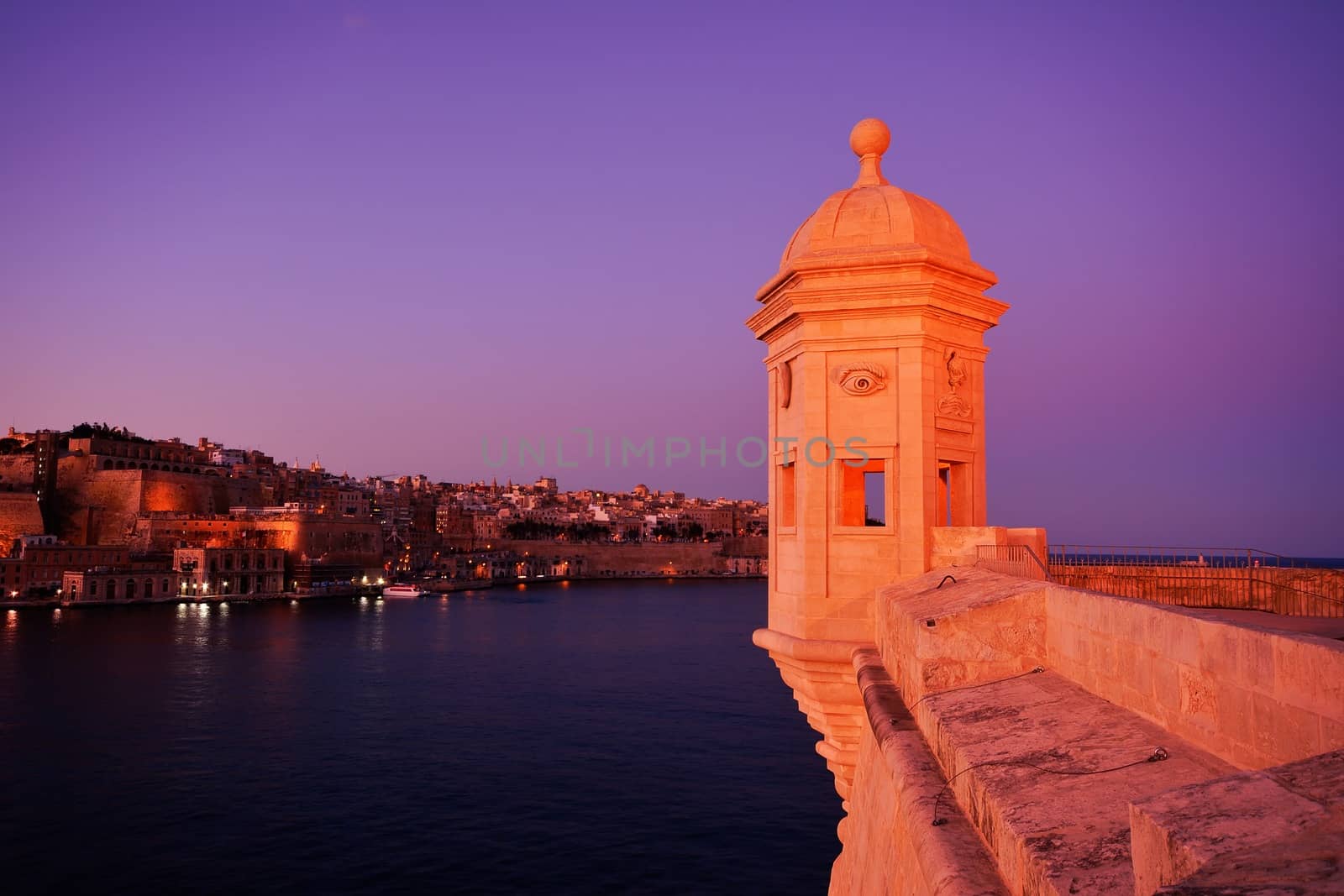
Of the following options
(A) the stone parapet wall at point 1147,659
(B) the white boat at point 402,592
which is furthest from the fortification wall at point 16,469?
(A) the stone parapet wall at point 1147,659

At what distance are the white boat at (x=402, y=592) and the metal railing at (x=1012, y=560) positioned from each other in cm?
10814

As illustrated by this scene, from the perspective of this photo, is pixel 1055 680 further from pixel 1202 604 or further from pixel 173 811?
pixel 173 811

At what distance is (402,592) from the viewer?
11112cm

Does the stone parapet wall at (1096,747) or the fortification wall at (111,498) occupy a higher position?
the fortification wall at (111,498)

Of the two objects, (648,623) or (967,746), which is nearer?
(967,746)

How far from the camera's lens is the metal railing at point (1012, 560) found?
6902mm

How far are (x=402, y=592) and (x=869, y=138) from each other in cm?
10857

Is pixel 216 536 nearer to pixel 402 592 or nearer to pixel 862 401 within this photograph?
pixel 402 592

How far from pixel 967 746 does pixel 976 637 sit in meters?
1.28

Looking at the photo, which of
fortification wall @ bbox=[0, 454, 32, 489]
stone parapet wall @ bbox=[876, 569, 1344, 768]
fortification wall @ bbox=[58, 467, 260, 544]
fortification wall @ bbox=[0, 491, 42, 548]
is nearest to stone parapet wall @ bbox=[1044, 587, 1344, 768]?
stone parapet wall @ bbox=[876, 569, 1344, 768]

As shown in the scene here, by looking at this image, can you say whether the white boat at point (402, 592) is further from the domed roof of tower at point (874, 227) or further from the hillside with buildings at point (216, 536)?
the domed roof of tower at point (874, 227)

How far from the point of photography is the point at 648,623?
261 feet

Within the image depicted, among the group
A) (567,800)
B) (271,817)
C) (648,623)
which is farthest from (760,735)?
(648,623)

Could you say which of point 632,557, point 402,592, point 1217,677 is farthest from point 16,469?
point 1217,677
